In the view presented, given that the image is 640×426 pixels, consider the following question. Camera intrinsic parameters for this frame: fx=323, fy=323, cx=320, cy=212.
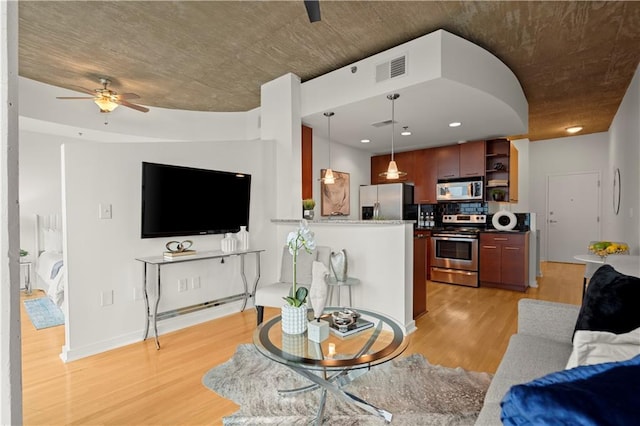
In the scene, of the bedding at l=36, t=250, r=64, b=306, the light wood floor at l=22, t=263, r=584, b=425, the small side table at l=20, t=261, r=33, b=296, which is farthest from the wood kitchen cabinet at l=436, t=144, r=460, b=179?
the small side table at l=20, t=261, r=33, b=296

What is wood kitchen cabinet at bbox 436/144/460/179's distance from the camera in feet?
19.0

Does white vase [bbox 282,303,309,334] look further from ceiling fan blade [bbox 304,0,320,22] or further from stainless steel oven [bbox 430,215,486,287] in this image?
stainless steel oven [bbox 430,215,486,287]

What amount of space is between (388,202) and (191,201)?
3753mm

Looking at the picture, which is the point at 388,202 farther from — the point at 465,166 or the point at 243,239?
the point at 243,239

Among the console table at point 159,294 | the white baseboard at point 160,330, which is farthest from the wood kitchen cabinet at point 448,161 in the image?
the white baseboard at point 160,330

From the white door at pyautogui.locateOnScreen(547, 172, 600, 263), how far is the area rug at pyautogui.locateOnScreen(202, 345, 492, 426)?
6.56m

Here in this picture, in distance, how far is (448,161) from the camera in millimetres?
5871

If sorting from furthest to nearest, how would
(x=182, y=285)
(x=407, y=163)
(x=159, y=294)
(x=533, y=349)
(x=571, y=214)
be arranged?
1. (x=571, y=214)
2. (x=407, y=163)
3. (x=182, y=285)
4. (x=159, y=294)
5. (x=533, y=349)

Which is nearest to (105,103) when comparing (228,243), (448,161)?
(228,243)

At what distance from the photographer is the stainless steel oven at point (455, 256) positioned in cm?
514

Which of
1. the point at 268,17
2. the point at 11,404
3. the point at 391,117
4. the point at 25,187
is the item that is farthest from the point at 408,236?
the point at 25,187

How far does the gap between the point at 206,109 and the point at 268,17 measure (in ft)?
10.1

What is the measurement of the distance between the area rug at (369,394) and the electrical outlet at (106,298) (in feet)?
4.12

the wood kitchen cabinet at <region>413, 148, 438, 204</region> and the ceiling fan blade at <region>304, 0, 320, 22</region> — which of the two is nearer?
the ceiling fan blade at <region>304, 0, 320, 22</region>
